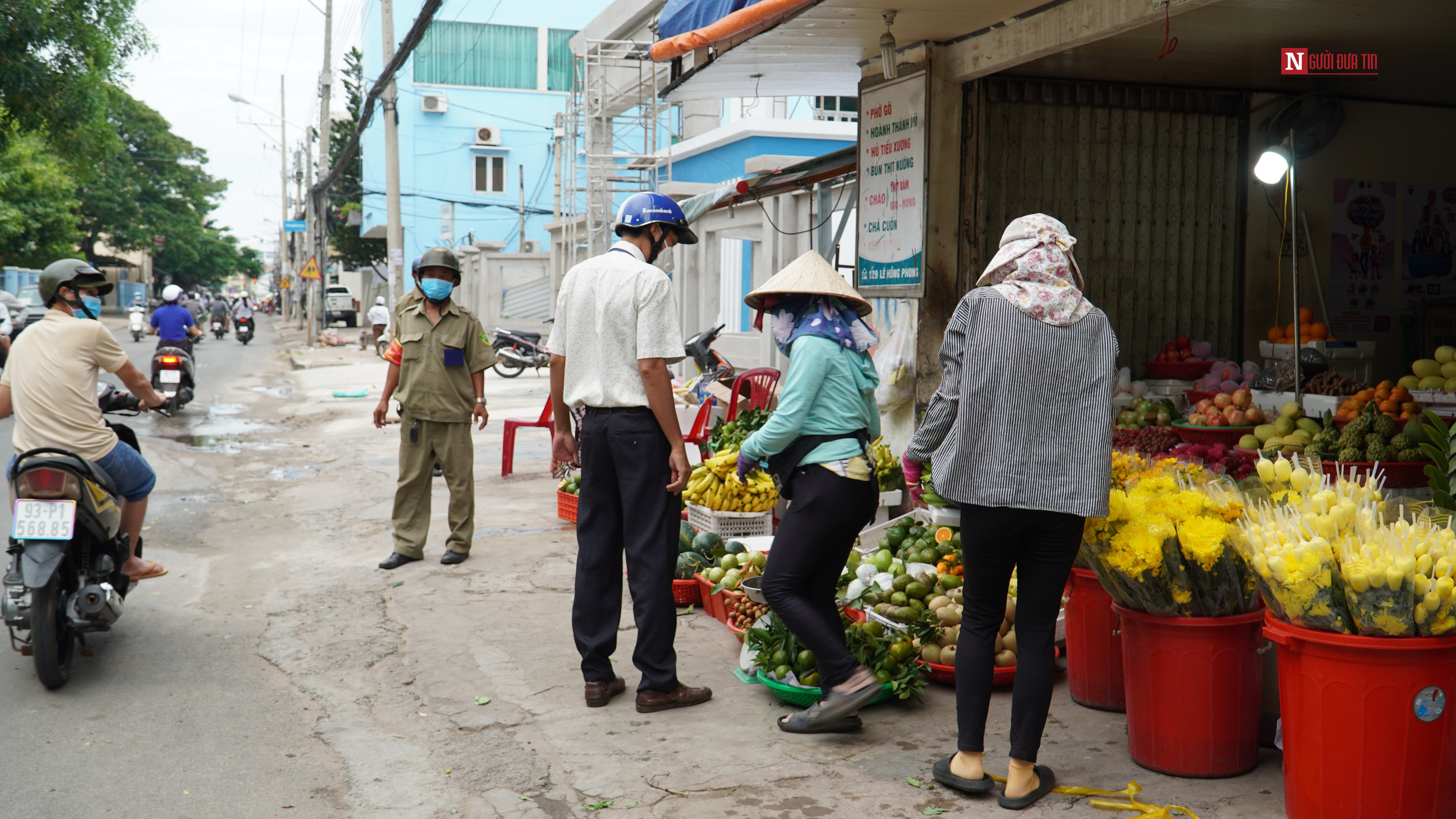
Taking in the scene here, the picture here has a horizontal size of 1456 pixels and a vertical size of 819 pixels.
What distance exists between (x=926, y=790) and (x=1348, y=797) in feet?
4.00

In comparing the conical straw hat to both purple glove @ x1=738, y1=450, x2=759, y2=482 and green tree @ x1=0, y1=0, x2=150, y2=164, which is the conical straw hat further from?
green tree @ x1=0, y1=0, x2=150, y2=164

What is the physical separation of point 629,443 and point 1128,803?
2151 mm

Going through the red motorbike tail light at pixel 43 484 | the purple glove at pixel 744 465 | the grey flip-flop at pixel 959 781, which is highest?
the purple glove at pixel 744 465

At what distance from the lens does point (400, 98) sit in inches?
1497

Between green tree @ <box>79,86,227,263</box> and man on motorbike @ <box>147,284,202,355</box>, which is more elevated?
green tree @ <box>79,86,227,263</box>

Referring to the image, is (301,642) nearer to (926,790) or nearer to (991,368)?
(926,790)

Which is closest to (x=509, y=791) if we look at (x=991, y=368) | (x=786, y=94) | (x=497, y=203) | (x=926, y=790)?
(x=926, y=790)

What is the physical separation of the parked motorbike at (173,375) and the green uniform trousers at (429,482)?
8.62 m

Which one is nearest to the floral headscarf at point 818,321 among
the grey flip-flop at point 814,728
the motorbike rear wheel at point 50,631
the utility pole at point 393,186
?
the grey flip-flop at point 814,728

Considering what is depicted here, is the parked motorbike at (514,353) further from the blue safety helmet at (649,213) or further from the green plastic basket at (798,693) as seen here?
the green plastic basket at (798,693)

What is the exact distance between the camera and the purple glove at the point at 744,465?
13.4 feet

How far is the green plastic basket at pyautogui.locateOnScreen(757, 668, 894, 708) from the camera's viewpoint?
4336 millimetres

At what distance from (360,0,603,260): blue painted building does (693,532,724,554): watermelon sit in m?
32.0

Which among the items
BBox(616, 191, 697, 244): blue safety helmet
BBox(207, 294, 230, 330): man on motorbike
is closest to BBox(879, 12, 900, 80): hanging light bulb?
BBox(616, 191, 697, 244): blue safety helmet
